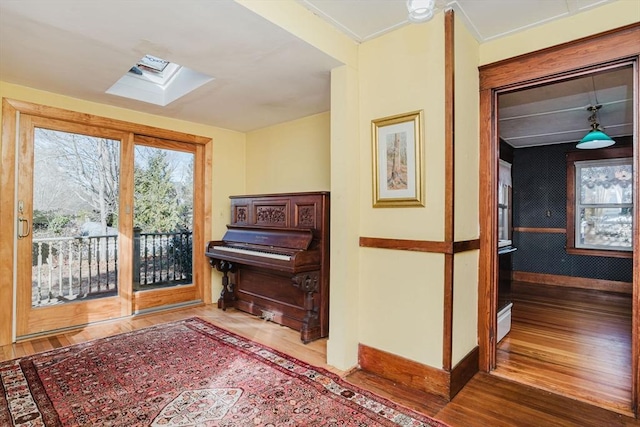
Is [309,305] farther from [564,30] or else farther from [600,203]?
[600,203]

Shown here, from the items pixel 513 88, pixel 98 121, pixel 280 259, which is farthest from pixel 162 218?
pixel 513 88

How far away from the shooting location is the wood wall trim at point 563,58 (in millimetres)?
2072

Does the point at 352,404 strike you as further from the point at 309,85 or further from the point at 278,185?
the point at 278,185

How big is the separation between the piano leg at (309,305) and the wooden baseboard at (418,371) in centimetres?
68

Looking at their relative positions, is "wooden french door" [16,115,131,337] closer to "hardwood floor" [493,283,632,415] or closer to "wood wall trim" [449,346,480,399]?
"wood wall trim" [449,346,480,399]

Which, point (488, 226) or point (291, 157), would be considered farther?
point (291, 157)

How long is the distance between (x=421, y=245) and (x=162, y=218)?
3.24 meters

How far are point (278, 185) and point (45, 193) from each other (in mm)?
2455

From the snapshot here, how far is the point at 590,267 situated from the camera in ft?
18.3

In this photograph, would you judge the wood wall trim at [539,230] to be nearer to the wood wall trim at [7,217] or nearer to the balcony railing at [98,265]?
the balcony railing at [98,265]

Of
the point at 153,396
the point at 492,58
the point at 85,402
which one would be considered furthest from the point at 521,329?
the point at 85,402

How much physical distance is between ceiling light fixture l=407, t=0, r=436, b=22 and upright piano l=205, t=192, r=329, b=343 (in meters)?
1.76

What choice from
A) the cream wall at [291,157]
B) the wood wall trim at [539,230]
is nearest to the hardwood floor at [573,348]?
the wood wall trim at [539,230]

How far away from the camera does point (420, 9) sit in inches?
71.5
